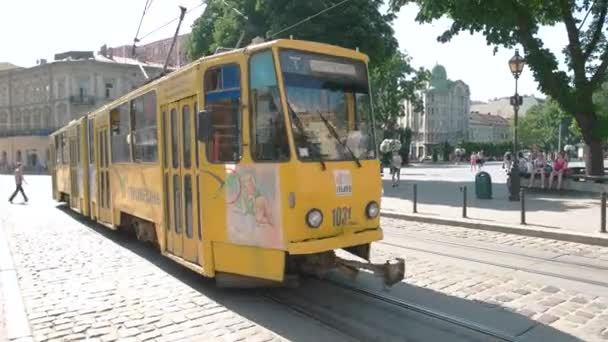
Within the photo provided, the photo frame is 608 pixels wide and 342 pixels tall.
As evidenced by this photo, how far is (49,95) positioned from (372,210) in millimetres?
75578

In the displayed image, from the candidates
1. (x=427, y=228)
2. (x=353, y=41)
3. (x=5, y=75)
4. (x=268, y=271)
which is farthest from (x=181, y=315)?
(x=5, y=75)

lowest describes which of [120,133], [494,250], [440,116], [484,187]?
[494,250]

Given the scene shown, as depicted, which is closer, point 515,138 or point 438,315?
point 438,315

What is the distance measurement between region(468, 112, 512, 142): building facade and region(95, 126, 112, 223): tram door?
12896 centimetres

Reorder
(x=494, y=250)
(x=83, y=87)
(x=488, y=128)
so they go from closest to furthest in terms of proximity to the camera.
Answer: (x=494, y=250) < (x=83, y=87) < (x=488, y=128)

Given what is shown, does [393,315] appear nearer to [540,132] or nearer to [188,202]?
[188,202]

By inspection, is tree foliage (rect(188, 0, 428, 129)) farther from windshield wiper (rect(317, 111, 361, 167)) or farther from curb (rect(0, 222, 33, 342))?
windshield wiper (rect(317, 111, 361, 167))

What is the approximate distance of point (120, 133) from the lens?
10414 mm

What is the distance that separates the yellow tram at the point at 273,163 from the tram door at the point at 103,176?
4.48 m

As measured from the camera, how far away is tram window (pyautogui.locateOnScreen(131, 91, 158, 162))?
334 inches

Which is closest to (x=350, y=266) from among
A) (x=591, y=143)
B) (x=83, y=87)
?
(x=591, y=143)

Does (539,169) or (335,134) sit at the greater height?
(335,134)

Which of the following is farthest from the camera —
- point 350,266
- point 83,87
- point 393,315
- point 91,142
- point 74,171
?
point 83,87

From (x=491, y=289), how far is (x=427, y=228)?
5958mm
